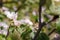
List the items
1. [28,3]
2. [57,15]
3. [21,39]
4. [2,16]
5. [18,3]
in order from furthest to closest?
[18,3]
[28,3]
[2,16]
[57,15]
[21,39]

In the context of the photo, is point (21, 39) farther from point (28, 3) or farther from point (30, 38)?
point (28, 3)

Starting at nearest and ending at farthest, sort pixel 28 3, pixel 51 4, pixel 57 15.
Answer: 1. pixel 57 15
2. pixel 51 4
3. pixel 28 3

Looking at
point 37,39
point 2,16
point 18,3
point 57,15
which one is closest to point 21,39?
point 37,39

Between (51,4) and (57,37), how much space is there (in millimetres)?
222

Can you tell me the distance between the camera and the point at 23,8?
2.02m

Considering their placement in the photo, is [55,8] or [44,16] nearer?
[55,8]

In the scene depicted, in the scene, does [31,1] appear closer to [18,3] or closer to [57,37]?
[18,3]

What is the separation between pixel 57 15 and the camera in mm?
1103

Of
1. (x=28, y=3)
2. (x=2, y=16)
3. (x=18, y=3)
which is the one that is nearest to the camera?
(x=2, y=16)

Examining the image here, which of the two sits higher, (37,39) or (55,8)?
(55,8)

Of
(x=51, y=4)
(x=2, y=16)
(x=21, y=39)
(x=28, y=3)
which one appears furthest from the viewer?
(x=28, y=3)

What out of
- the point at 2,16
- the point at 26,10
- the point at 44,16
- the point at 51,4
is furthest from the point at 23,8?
the point at 51,4

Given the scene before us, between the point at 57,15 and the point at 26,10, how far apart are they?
988mm

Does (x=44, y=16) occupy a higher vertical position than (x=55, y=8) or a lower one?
lower
